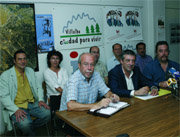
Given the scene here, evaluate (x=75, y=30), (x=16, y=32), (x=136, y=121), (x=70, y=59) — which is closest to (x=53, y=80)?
(x=70, y=59)

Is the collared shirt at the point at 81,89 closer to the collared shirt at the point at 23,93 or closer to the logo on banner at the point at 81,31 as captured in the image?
the collared shirt at the point at 23,93

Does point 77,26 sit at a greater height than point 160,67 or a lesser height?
greater

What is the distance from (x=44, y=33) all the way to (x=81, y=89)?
184 cm

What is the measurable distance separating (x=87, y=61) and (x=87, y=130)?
34.1 inches

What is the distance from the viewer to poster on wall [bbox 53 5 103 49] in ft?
12.4

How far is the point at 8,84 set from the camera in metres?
2.82

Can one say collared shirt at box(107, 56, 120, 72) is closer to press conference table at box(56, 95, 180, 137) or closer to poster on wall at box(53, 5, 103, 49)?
poster on wall at box(53, 5, 103, 49)

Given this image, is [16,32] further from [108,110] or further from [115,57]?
[108,110]

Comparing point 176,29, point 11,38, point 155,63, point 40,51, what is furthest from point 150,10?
point 11,38

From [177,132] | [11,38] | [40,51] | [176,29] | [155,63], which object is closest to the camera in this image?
[177,132]

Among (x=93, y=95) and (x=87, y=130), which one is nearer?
(x=87, y=130)

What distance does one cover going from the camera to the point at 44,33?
11.8 feet

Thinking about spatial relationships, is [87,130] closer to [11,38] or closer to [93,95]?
[93,95]

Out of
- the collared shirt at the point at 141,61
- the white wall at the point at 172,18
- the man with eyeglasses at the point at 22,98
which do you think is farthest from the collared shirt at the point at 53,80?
the white wall at the point at 172,18
